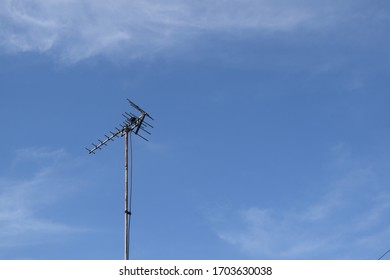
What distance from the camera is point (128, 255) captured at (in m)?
21.3

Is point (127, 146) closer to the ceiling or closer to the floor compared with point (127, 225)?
closer to the ceiling
